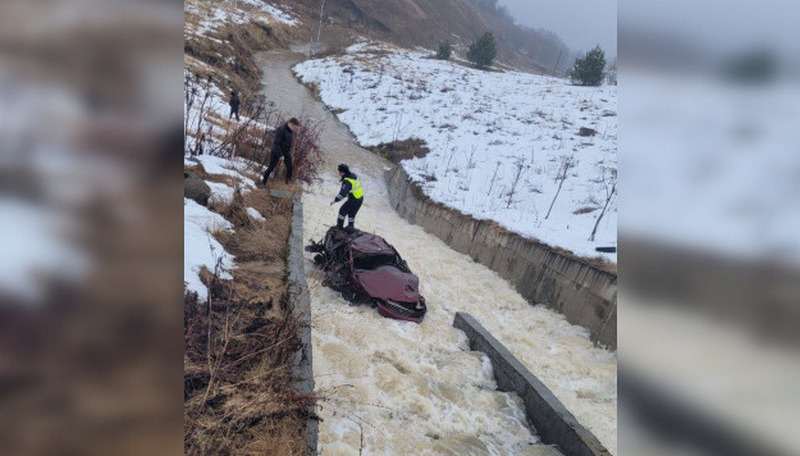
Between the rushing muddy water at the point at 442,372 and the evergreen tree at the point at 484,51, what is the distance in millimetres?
32615

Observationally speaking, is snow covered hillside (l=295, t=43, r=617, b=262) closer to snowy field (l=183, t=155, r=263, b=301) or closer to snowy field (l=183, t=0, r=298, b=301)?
snowy field (l=183, t=155, r=263, b=301)

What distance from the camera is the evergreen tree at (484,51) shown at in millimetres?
38281

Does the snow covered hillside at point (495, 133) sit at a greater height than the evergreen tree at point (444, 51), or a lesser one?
lesser

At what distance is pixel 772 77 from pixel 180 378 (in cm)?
80

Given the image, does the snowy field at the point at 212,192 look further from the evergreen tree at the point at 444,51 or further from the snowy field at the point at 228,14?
the evergreen tree at the point at 444,51

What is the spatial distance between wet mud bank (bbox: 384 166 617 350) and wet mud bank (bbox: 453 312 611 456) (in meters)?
2.02

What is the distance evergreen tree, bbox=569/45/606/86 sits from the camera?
1158 inches

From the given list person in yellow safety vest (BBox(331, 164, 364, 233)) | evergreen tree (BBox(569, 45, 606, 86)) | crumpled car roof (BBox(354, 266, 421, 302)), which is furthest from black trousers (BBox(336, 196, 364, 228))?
evergreen tree (BBox(569, 45, 606, 86))

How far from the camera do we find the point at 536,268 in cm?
911

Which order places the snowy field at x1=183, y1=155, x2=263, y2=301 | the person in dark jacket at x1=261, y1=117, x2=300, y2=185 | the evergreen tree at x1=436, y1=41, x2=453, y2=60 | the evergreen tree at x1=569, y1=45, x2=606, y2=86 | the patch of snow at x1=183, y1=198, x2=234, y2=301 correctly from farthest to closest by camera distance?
the evergreen tree at x1=436, y1=41, x2=453, y2=60 → the evergreen tree at x1=569, y1=45, x2=606, y2=86 → the person in dark jacket at x1=261, y1=117, x2=300, y2=185 → the snowy field at x1=183, y1=155, x2=263, y2=301 → the patch of snow at x1=183, y1=198, x2=234, y2=301

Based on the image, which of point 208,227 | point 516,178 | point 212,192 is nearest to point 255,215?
point 212,192

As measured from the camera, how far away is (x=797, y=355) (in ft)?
1.85

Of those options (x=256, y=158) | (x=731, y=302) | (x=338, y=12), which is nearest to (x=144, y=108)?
(x=731, y=302)

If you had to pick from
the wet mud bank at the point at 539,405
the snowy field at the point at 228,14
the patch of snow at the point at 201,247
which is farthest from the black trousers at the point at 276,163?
the snowy field at the point at 228,14
